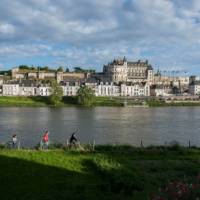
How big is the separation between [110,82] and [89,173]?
14189 centimetres

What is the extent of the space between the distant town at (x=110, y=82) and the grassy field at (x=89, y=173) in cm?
11828

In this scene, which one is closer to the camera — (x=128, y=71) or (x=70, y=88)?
(x=70, y=88)

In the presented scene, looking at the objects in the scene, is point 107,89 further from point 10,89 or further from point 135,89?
point 10,89

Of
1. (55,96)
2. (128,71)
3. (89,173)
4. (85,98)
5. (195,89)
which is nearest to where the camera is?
(89,173)

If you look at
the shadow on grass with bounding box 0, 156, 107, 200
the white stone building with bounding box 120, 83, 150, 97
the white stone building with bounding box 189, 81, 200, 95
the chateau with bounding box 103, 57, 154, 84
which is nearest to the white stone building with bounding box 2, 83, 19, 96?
the white stone building with bounding box 120, 83, 150, 97

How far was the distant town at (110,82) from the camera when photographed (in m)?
142

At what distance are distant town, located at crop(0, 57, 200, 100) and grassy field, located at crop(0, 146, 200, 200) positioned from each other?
118 meters

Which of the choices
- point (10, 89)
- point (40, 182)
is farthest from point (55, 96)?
point (40, 182)

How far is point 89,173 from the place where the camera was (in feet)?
49.8

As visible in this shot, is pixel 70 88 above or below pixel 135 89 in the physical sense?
above

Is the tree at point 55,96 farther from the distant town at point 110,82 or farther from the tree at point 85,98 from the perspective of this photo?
the distant town at point 110,82

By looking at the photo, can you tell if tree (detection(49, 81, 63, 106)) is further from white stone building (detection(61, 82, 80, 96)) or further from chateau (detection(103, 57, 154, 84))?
chateau (detection(103, 57, 154, 84))

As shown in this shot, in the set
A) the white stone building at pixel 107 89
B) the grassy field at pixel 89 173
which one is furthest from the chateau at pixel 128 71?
the grassy field at pixel 89 173

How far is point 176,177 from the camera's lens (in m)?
14.3
